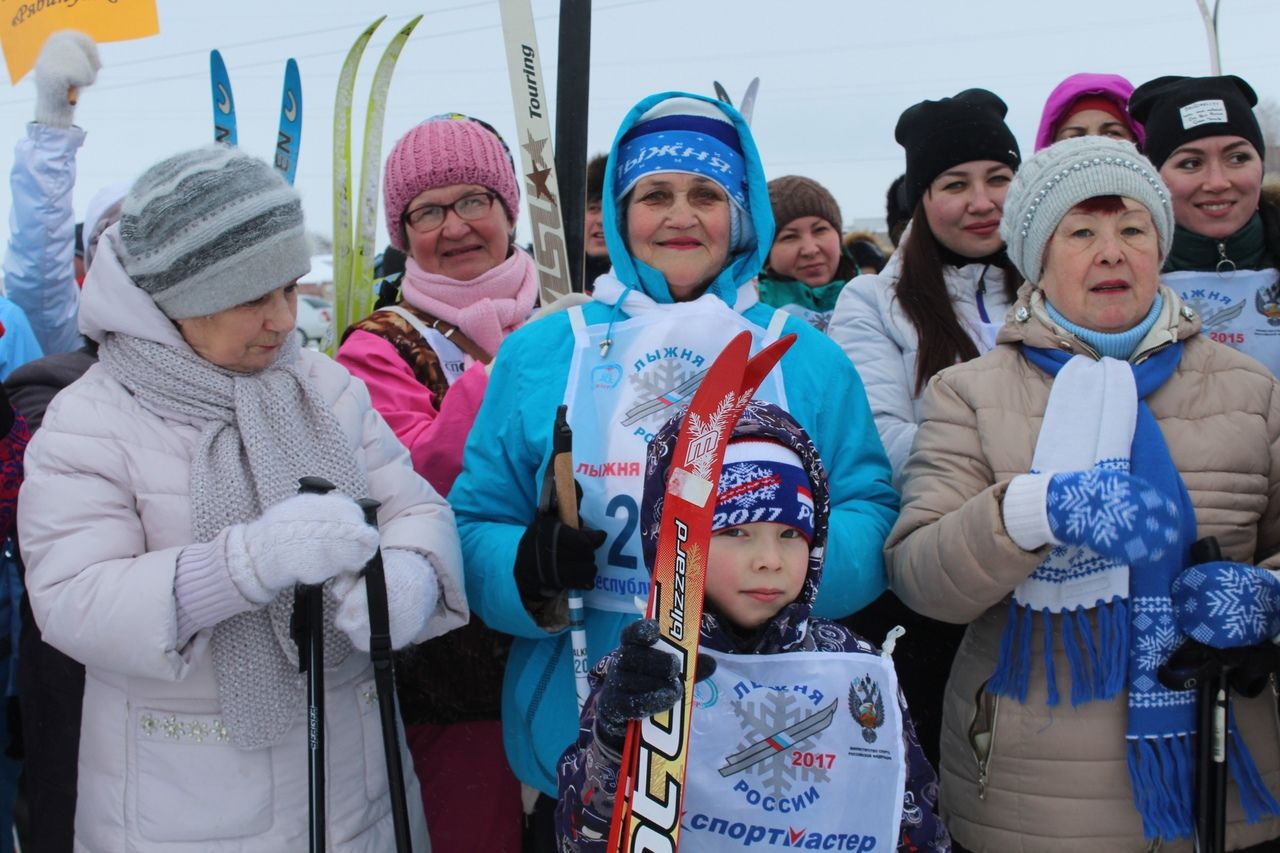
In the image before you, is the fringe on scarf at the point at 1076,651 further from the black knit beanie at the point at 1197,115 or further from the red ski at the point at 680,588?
the black knit beanie at the point at 1197,115

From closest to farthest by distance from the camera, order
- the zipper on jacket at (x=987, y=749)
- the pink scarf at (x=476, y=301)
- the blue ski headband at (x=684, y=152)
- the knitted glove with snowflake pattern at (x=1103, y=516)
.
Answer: the knitted glove with snowflake pattern at (x=1103, y=516) < the zipper on jacket at (x=987, y=749) < the blue ski headband at (x=684, y=152) < the pink scarf at (x=476, y=301)

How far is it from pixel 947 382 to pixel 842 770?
990 millimetres

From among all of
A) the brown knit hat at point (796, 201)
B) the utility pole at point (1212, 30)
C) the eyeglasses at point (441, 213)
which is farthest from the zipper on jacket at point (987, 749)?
the utility pole at point (1212, 30)

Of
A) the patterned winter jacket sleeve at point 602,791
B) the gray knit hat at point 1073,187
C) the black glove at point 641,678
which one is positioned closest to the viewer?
the black glove at point 641,678

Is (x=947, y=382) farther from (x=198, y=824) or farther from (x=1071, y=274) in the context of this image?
(x=198, y=824)

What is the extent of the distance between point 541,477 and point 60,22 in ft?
8.46

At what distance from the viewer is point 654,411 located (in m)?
2.43

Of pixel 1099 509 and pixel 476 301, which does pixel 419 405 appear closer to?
pixel 476 301

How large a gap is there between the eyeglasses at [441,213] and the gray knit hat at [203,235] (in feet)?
3.97

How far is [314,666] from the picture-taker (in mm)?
2125

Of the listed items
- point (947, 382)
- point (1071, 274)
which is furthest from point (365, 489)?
point (1071, 274)

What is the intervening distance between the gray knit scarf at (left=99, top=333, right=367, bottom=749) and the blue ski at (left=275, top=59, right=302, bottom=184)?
232cm

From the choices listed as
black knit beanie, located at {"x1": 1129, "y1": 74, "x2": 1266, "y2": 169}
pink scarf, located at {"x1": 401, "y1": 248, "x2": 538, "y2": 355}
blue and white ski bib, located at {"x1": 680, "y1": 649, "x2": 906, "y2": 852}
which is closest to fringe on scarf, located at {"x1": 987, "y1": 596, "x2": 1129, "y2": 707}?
blue and white ski bib, located at {"x1": 680, "y1": 649, "x2": 906, "y2": 852}

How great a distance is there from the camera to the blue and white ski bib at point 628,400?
2395 millimetres
